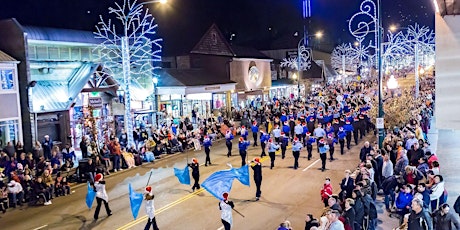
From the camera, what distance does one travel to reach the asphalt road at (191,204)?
14008mm

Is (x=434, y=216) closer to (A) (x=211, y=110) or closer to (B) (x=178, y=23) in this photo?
(A) (x=211, y=110)

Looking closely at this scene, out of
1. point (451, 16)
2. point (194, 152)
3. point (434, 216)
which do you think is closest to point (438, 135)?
point (194, 152)

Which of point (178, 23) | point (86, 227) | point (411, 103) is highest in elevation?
point (178, 23)

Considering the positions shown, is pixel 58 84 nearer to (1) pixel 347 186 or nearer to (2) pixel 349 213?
(1) pixel 347 186

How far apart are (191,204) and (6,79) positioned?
41.7 feet

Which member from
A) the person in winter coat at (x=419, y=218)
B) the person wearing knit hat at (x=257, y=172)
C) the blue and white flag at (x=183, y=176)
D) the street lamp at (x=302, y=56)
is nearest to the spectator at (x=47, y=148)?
the blue and white flag at (x=183, y=176)

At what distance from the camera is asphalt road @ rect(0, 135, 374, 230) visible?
46.0ft

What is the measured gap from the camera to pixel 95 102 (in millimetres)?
26734

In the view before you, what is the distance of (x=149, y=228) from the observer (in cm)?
1287

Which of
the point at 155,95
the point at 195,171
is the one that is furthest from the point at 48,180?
the point at 155,95

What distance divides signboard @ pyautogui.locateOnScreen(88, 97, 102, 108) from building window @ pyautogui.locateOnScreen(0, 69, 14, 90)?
15.0 ft

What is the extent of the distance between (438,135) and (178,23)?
24548 millimetres

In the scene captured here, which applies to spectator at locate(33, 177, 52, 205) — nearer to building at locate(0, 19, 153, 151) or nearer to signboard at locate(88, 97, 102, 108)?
building at locate(0, 19, 153, 151)

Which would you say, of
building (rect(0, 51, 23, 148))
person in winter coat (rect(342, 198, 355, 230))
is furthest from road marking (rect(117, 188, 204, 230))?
building (rect(0, 51, 23, 148))
